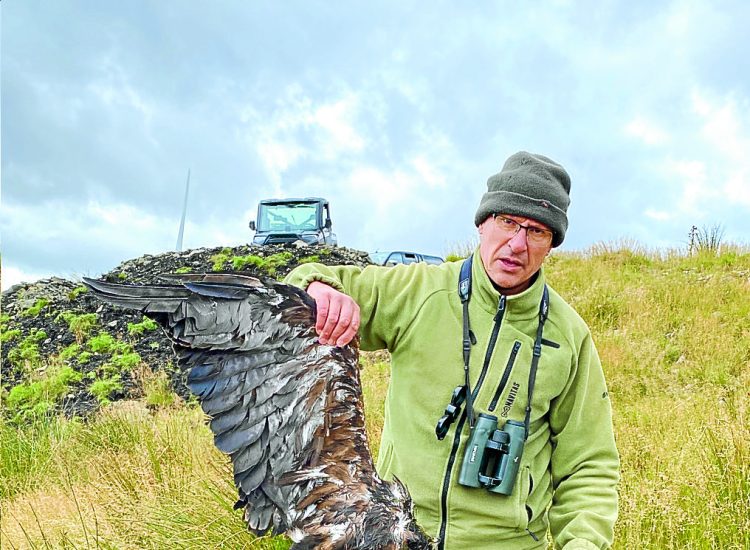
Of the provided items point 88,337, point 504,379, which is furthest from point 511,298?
point 88,337

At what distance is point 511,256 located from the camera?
8.49 feet

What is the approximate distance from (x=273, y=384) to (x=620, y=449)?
394cm

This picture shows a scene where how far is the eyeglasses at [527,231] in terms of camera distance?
2.61m

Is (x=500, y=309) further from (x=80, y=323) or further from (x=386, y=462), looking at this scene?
(x=80, y=323)

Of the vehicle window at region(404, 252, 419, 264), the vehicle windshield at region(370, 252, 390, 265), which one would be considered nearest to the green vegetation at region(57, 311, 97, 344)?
the vehicle windshield at region(370, 252, 390, 265)

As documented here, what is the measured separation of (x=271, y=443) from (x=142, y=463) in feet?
12.0

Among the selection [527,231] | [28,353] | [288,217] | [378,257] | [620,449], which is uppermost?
[288,217]

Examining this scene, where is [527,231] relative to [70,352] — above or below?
below

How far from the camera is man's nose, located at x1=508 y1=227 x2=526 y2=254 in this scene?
2582 millimetres

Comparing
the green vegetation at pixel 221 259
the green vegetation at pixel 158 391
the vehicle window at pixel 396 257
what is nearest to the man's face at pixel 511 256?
the green vegetation at pixel 158 391

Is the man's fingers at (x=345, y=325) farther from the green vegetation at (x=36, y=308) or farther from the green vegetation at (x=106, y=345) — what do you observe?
the green vegetation at (x=36, y=308)

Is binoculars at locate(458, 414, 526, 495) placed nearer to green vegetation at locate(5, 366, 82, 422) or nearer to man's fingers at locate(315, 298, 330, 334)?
man's fingers at locate(315, 298, 330, 334)

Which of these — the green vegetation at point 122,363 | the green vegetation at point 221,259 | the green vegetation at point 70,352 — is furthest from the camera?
the green vegetation at point 221,259

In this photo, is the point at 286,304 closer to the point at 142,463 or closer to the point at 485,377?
the point at 485,377
